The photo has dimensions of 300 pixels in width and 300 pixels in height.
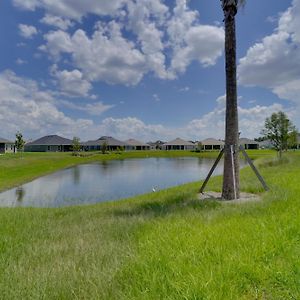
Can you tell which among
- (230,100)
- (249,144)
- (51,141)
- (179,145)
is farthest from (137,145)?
(230,100)

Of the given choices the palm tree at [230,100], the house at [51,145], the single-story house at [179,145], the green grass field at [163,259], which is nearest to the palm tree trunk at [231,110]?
the palm tree at [230,100]

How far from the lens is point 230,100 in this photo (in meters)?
11.3

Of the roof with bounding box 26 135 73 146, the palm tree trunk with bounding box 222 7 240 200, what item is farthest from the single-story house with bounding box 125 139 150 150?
the palm tree trunk with bounding box 222 7 240 200

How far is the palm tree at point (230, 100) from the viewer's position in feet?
36.5

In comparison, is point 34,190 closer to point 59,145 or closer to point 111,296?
point 111,296

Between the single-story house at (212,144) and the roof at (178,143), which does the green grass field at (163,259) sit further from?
the roof at (178,143)

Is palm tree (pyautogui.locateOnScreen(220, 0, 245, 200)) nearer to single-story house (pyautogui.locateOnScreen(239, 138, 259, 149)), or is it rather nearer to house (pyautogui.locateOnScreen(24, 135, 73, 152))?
house (pyautogui.locateOnScreen(24, 135, 73, 152))

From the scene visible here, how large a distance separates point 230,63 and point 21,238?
29.4 feet

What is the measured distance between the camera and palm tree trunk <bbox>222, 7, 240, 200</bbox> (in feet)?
36.6

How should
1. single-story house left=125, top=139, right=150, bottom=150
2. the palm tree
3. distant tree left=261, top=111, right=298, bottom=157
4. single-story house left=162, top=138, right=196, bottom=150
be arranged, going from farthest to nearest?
single-story house left=162, top=138, right=196, bottom=150 → single-story house left=125, top=139, right=150, bottom=150 → distant tree left=261, top=111, right=298, bottom=157 → the palm tree

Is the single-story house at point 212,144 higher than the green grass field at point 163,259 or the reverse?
higher

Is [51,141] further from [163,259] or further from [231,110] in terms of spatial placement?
[163,259]

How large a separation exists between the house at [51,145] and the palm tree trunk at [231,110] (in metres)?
98.2

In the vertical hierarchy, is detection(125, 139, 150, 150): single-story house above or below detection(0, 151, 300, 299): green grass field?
above
